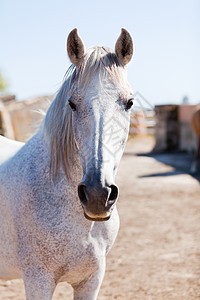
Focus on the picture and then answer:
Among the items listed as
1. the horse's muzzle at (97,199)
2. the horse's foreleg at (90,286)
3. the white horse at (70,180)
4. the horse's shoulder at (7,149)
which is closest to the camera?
the horse's muzzle at (97,199)

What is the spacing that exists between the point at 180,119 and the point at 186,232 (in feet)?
32.1

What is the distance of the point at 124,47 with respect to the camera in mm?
1495

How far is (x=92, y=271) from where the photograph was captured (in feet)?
5.43

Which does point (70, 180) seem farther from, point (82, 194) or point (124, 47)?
point (124, 47)

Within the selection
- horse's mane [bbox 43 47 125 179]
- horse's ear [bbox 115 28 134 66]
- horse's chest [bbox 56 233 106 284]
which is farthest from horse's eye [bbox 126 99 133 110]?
horse's chest [bbox 56 233 106 284]

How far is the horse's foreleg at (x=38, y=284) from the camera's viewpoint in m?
1.49

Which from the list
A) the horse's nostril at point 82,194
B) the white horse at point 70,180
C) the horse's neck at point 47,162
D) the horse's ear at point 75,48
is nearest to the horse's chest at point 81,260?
the white horse at point 70,180

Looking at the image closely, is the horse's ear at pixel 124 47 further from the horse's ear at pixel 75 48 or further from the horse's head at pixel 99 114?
the horse's ear at pixel 75 48

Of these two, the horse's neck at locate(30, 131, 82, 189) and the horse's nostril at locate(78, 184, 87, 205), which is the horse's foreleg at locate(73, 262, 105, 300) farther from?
the horse's nostril at locate(78, 184, 87, 205)

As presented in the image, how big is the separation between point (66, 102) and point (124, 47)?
1.26 ft

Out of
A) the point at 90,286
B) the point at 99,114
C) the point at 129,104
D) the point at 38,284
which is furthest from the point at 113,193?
the point at 90,286

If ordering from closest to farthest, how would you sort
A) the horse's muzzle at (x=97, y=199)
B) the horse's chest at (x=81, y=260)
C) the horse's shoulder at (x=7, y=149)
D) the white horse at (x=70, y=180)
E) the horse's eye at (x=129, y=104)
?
1. the horse's muzzle at (x=97, y=199)
2. the white horse at (x=70, y=180)
3. the horse's eye at (x=129, y=104)
4. the horse's chest at (x=81, y=260)
5. the horse's shoulder at (x=7, y=149)

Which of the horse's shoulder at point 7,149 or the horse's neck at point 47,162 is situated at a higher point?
the horse's neck at point 47,162

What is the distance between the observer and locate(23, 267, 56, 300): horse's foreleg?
1.49 m
